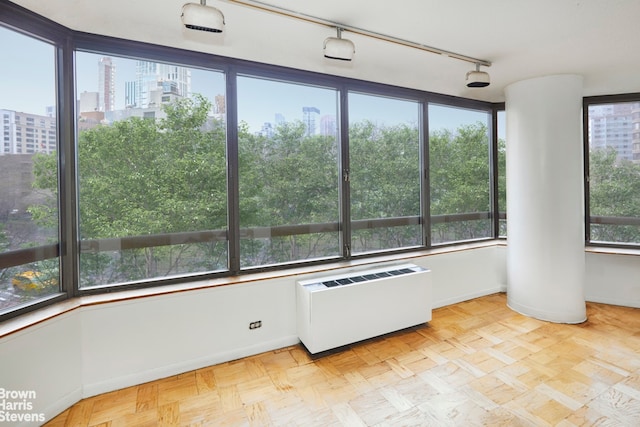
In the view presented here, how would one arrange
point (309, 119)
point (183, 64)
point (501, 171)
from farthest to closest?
point (501, 171)
point (309, 119)
point (183, 64)

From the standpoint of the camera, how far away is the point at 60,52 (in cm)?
225

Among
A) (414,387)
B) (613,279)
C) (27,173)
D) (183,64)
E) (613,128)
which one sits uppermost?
(183,64)

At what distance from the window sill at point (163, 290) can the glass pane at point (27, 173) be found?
0.16m

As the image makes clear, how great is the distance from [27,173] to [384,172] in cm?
317

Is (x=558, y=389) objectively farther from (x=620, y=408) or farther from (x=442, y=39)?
(x=442, y=39)

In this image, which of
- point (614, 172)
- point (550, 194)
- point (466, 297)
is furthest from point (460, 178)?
point (614, 172)

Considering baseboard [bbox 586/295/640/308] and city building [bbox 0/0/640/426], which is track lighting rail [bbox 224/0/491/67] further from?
baseboard [bbox 586/295/640/308]

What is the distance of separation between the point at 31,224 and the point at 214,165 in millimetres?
1335

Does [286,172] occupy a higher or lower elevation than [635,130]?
lower

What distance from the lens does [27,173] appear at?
2096 millimetres

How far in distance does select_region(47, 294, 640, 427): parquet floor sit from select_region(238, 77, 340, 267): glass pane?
40.6 inches

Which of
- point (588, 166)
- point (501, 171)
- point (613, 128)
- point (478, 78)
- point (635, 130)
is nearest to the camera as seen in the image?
point (478, 78)

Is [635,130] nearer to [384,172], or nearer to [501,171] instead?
[501,171]

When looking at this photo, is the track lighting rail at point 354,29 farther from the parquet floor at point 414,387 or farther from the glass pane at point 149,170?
the parquet floor at point 414,387
